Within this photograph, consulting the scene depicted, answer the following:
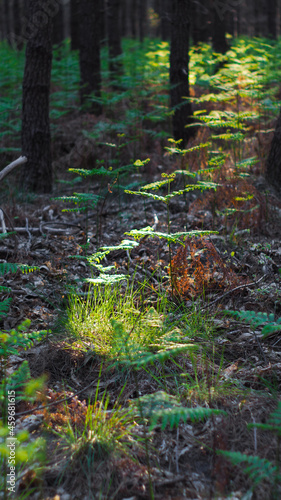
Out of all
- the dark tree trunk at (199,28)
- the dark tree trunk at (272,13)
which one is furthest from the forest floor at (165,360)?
the dark tree trunk at (272,13)

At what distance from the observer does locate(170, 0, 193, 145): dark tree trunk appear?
7.25 meters

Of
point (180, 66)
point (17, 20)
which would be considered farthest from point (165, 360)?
point (17, 20)

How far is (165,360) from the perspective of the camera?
2623mm

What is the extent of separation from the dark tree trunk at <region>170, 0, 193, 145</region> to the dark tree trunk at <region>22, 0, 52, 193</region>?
2.42m

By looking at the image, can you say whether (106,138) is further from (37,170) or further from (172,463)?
(172,463)

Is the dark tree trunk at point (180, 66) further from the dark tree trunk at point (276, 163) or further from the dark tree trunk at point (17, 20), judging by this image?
the dark tree trunk at point (17, 20)

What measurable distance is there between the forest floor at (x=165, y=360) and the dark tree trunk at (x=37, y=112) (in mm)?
938

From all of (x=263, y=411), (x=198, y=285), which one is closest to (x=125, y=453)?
(x=263, y=411)

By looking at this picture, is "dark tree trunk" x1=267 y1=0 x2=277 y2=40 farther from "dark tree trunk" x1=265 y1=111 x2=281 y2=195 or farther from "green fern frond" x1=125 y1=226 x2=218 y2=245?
"green fern frond" x1=125 y1=226 x2=218 y2=245

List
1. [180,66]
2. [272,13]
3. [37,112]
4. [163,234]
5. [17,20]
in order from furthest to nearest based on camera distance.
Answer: [17,20] < [272,13] < [180,66] < [37,112] < [163,234]

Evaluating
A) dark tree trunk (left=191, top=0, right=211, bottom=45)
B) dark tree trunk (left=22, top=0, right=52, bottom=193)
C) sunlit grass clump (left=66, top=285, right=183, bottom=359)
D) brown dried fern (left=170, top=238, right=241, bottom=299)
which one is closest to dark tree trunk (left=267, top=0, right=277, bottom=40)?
dark tree trunk (left=191, top=0, right=211, bottom=45)

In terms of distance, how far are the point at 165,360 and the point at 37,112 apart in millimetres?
4878

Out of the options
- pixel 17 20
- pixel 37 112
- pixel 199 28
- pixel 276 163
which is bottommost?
pixel 276 163

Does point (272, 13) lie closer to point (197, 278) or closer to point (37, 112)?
point (37, 112)
